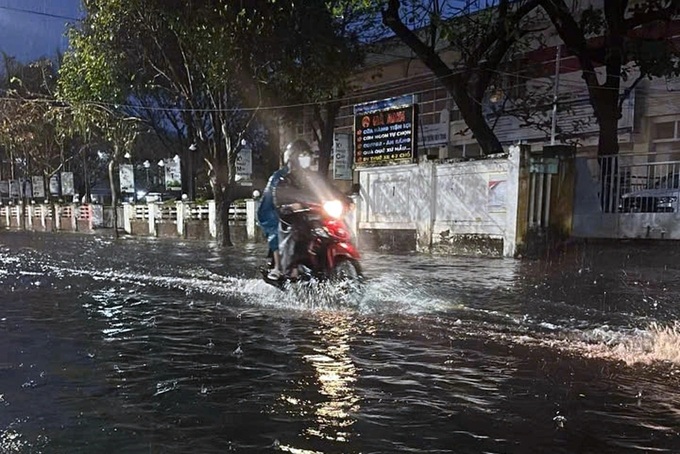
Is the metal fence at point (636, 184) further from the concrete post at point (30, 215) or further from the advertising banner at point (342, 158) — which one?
the concrete post at point (30, 215)

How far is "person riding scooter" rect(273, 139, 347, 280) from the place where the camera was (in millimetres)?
7137

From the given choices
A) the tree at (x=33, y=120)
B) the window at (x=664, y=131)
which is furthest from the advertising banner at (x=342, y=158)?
the tree at (x=33, y=120)

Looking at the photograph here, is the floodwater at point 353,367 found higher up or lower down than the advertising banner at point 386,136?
lower down

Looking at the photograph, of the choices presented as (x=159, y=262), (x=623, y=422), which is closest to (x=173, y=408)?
(x=623, y=422)

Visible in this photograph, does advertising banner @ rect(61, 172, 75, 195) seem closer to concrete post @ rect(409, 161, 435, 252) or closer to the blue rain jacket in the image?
concrete post @ rect(409, 161, 435, 252)

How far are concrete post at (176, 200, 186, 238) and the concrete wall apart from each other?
10.4 m

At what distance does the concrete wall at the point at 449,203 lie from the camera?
37.8 ft

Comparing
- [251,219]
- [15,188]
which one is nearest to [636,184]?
[251,219]

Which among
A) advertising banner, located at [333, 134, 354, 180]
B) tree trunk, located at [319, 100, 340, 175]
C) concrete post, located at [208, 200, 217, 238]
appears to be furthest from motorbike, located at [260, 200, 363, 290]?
concrete post, located at [208, 200, 217, 238]

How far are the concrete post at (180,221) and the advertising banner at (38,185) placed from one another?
1584cm

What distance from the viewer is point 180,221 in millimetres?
22891

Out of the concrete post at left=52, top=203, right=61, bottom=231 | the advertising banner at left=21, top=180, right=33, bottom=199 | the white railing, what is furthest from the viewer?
the advertising banner at left=21, top=180, right=33, bottom=199

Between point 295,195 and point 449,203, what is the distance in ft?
20.9

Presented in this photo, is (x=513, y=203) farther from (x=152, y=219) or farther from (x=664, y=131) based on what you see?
(x=152, y=219)
